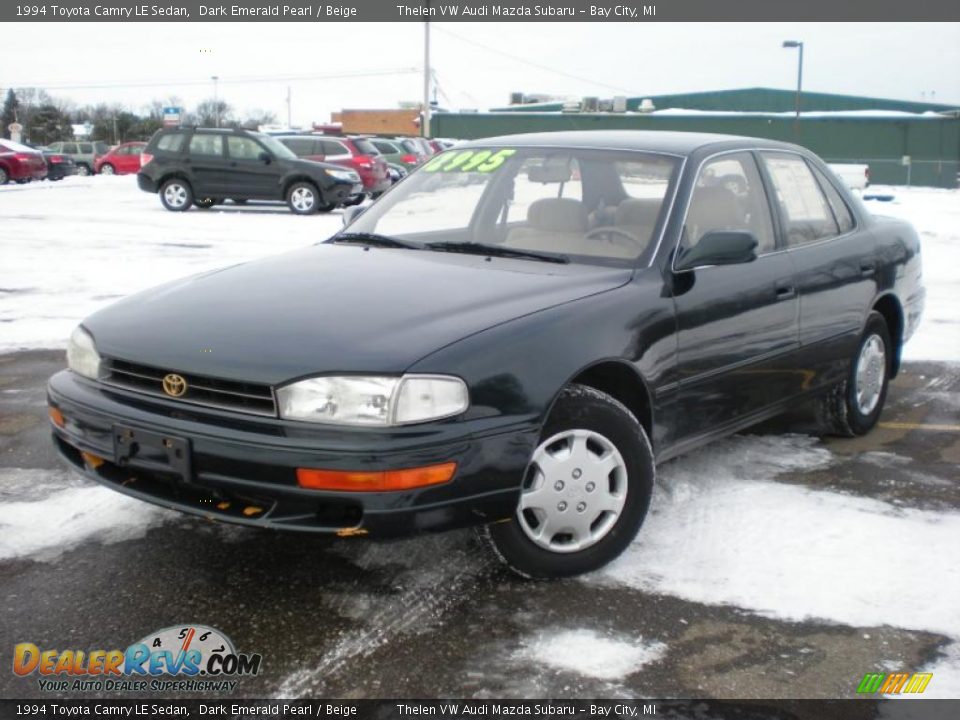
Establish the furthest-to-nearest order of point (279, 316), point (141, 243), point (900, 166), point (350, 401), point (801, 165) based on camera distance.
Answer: point (900, 166), point (141, 243), point (801, 165), point (279, 316), point (350, 401)

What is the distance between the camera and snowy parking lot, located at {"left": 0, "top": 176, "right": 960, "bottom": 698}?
9.67ft

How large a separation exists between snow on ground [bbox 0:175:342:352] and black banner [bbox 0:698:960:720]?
16.4 ft

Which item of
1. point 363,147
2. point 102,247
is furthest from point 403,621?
point 363,147

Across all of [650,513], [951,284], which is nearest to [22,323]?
[650,513]

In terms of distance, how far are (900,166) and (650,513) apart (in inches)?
1610

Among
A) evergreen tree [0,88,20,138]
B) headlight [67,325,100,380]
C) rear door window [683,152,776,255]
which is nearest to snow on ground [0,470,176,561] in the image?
headlight [67,325,100,380]

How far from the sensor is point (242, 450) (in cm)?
303

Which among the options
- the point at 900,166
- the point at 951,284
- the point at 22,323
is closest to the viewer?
the point at 22,323

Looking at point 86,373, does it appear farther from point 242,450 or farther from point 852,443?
point 852,443

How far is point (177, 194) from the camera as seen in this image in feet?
65.8

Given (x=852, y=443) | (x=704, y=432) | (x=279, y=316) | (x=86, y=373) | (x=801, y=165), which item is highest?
(x=801, y=165)

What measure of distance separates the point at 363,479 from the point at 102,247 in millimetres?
11471

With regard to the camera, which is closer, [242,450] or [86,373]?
Answer: [242,450]

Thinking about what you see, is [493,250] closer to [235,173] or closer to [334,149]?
[235,173]
